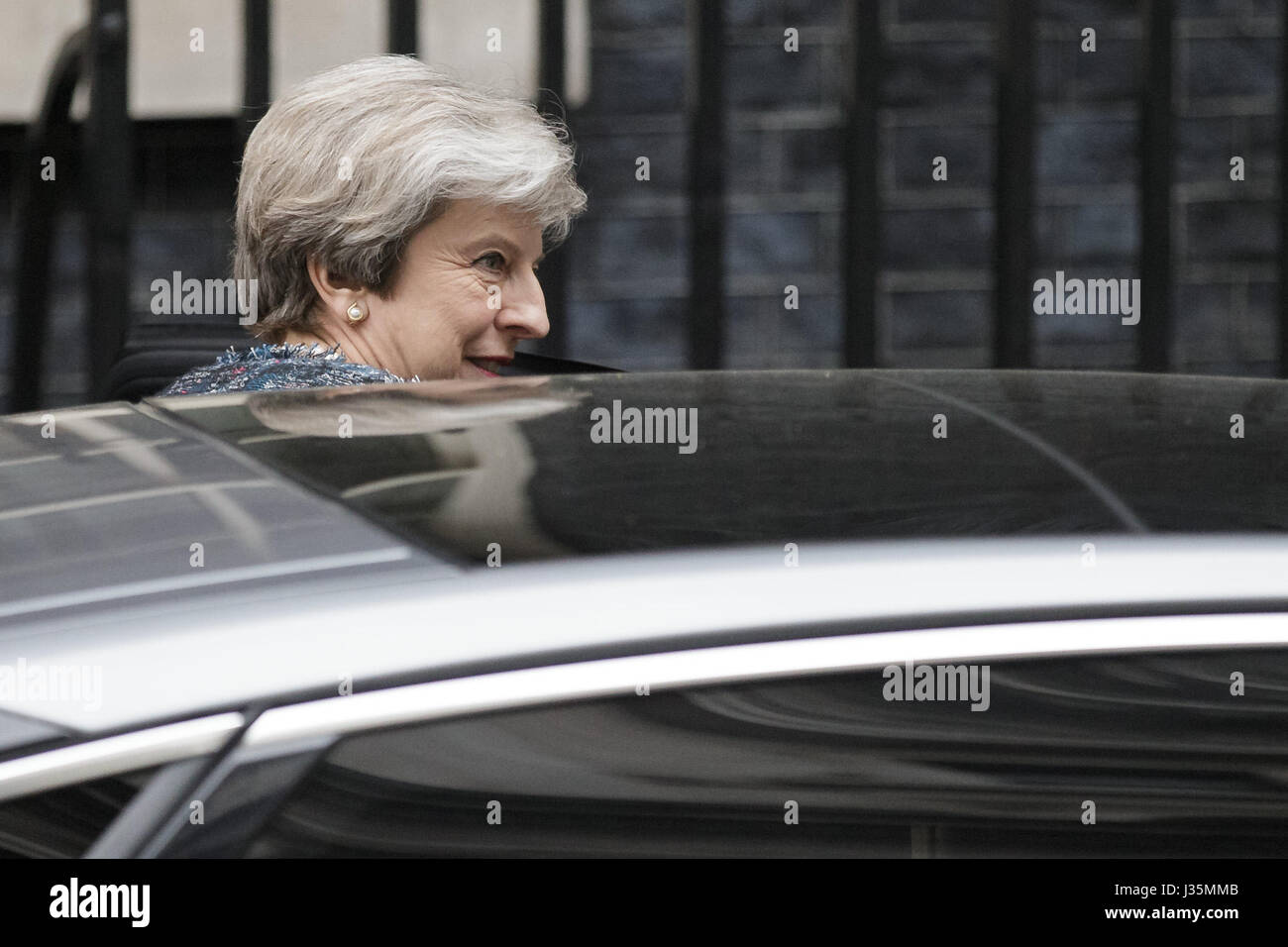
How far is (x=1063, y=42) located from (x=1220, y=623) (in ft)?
9.59

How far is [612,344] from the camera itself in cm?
366

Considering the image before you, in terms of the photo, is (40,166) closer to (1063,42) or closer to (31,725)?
(1063,42)

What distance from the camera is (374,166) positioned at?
68.6 inches

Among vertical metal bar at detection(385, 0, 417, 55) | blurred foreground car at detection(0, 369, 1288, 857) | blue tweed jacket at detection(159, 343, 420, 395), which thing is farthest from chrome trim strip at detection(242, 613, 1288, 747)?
vertical metal bar at detection(385, 0, 417, 55)

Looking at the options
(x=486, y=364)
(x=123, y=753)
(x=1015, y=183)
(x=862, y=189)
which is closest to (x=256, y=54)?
(x=862, y=189)

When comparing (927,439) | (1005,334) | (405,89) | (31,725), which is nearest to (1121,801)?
(927,439)

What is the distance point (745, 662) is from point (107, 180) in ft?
8.40

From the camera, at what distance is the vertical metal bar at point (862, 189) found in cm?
298

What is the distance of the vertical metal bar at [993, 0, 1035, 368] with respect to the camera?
2.98 m

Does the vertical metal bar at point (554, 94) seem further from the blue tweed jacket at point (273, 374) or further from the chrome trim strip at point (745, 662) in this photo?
the chrome trim strip at point (745, 662)

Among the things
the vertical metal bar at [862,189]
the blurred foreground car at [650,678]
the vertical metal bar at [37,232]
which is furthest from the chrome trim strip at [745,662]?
the vertical metal bar at [37,232]

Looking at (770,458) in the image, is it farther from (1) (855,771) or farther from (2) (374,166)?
(2) (374,166)

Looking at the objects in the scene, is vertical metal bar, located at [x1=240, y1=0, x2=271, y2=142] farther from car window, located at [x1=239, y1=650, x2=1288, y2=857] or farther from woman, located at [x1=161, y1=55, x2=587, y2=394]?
car window, located at [x1=239, y1=650, x2=1288, y2=857]

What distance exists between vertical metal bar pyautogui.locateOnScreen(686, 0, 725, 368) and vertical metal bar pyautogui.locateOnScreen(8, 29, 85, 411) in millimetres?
1211
